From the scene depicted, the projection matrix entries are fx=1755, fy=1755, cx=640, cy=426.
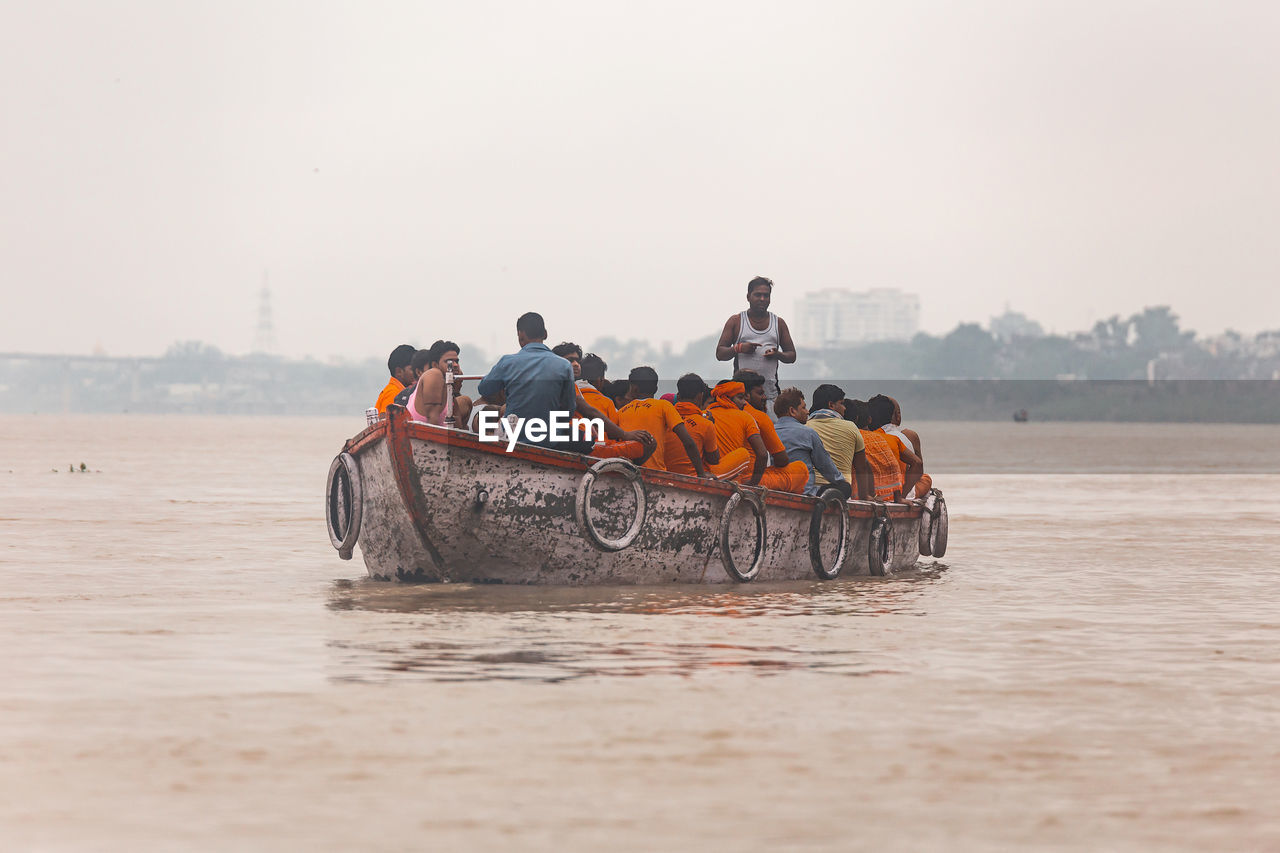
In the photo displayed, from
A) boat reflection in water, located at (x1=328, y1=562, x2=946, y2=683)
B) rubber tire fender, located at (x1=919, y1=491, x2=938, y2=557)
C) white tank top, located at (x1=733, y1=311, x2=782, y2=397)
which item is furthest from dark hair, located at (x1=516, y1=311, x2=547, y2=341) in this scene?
rubber tire fender, located at (x1=919, y1=491, x2=938, y2=557)

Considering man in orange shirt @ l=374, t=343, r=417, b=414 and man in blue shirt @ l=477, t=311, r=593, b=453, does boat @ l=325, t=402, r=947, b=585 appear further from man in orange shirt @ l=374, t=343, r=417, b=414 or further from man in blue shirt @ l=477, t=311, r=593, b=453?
man in orange shirt @ l=374, t=343, r=417, b=414

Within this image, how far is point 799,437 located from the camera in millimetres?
15109

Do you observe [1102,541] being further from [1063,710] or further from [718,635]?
[1063,710]

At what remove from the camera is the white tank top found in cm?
1588

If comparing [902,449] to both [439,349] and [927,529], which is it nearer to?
[927,529]

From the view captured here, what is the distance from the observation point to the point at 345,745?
731 cm

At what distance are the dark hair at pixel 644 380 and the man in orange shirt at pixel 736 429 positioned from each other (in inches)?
20.9

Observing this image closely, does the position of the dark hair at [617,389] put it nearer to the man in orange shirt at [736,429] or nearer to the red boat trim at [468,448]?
the man in orange shirt at [736,429]

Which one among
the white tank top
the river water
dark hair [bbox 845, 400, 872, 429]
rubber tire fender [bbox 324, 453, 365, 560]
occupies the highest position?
the white tank top

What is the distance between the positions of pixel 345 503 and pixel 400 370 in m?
1.94

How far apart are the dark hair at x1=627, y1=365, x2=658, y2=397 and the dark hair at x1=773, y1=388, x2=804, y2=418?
4.10ft

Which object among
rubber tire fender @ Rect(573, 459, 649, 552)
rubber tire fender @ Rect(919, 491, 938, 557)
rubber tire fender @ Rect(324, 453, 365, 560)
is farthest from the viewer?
rubber tire fender @ Rect(919, 491, 938, 557)

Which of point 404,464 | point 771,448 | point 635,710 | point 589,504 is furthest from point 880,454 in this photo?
point 635,710

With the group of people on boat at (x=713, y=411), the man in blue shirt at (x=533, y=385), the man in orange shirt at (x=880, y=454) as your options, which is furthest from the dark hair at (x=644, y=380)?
the man in orange shirt at (x=880, y=454)
